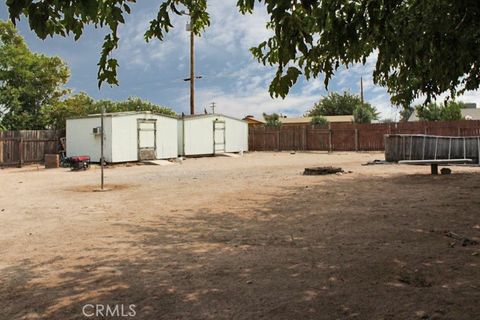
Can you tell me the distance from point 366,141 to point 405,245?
29.3 m

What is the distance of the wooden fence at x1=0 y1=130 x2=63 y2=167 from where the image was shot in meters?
23.9

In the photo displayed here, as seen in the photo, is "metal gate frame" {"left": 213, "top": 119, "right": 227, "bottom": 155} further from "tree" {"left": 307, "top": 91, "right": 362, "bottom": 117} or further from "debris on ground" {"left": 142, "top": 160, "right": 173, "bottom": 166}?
"tree" {"left": 307, "top": 91, "right": 362, "bottom": 117}

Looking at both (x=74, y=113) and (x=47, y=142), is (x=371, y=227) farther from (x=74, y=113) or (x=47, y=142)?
(x=74, y=113)

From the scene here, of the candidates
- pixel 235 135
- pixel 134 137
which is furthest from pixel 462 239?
pixel 235 135

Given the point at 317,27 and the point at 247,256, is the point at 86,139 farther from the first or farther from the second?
the point at 317,27

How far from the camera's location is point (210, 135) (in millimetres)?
30531

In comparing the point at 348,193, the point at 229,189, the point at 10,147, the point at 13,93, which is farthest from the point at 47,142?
the point at 348,193

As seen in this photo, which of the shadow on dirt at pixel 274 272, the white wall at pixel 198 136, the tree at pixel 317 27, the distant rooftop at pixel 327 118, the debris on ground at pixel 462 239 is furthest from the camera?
the distant rooftop at pixel 327 118

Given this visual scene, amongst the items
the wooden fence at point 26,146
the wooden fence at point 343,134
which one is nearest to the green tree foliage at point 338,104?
the wooden fence at point 343,134

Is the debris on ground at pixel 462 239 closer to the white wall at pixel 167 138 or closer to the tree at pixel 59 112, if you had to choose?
the white wall at pixel 167 138

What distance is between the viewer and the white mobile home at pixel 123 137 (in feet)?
76.2

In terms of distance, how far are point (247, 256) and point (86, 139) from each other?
2113cm

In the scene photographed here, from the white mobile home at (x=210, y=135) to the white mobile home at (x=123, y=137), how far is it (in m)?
2.01

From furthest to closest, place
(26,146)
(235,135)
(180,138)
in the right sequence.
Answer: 1. (235,135)
2. (180,138)
3. (26,146)
